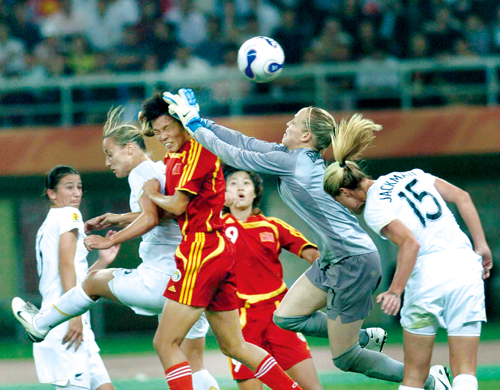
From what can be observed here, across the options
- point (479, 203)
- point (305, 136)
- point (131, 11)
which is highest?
point (131, 11)

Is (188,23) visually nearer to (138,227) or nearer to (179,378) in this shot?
(138,227)

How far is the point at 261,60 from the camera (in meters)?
5.30

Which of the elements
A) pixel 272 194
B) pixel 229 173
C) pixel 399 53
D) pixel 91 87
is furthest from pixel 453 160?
pixel 229 173

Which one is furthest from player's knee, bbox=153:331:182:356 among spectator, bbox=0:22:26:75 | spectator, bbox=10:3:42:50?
spectator, bbox=10:3:42:50

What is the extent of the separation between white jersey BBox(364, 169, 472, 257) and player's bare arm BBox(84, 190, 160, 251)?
4.41 ft

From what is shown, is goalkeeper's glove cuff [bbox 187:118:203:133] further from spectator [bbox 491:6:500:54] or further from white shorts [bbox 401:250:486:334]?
spectator [bbox 491:6:500:54]

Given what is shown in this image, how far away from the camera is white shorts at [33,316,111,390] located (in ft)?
16.3

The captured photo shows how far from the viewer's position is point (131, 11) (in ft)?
42.7

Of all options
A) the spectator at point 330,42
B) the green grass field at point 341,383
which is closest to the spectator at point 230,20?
the spectator at point 330,42

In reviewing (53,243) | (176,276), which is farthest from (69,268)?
(176,276)

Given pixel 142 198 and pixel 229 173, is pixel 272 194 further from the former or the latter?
pixel 142 198

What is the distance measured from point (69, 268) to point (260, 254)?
144 cm

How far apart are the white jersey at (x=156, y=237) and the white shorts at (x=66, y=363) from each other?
0.77 m

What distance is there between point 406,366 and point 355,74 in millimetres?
7060
